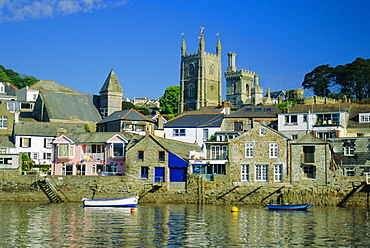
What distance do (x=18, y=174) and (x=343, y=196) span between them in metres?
35.0

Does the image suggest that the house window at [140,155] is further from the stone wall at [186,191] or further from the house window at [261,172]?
the house window at [261,172]

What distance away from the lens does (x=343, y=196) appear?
54.3 metres

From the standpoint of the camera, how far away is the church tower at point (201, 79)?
16050cm

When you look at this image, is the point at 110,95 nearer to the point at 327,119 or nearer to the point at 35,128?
the point at 35,128

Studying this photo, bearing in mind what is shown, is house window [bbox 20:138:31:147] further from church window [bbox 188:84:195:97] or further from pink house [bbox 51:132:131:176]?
church window [bbox 188:84:195:97]

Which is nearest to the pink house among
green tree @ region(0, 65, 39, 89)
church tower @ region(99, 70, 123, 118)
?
church tower @ region(99, 70, 123, 118)

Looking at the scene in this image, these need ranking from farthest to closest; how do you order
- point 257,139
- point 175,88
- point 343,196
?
point 175,88, point 257,139, point 343,196

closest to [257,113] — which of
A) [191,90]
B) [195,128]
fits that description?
[195,128]

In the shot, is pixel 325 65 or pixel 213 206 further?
pixel 325 65

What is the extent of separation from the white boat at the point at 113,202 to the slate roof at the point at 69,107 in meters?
41.1

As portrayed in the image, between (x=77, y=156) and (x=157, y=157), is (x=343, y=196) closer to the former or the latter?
(x=157, y=157)

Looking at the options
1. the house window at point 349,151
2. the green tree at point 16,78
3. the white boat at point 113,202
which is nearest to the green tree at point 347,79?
the house window at point 349,151

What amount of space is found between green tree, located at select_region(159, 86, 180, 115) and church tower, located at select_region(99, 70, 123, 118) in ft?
165

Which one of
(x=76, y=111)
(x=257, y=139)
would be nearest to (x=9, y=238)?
(x=257, y=139)
